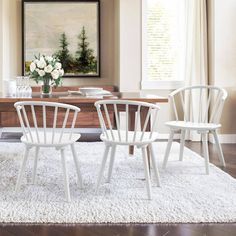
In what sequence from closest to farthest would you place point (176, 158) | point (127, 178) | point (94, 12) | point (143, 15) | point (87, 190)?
1. point (87, 190)
2. point (127, 178)
3. point (176, 158)
4. point (143, 15)
5. point (94, 12)

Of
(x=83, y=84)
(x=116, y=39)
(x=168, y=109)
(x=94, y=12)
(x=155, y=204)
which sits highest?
(x=94, y=12)

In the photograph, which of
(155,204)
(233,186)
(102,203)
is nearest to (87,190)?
(102,203)

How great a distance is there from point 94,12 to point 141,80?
139 cm

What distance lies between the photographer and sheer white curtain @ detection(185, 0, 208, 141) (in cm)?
560

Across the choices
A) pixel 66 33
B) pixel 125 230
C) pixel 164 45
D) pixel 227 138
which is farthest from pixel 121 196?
pixel 66 33

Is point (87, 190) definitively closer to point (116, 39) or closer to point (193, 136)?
point (193, 136)

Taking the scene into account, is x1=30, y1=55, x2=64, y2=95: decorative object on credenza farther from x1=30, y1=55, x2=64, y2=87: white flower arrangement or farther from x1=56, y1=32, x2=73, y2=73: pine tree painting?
x1=56, y1=32, x2=73, y2=73: pine tree painting

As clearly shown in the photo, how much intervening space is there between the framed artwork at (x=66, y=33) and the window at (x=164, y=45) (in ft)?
2.88

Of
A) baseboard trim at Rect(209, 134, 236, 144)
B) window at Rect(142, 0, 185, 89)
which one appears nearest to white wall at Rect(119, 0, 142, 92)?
window at Rect(142, 0, 185, 89)

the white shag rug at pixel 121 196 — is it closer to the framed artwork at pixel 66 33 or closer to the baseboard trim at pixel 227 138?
the baseboard trim at pixel 227 138

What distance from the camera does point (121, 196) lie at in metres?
2.87

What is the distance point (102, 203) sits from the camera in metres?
2.70

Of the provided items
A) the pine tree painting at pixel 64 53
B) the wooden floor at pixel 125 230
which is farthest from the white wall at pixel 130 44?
the wooden floor at pixel 125 230

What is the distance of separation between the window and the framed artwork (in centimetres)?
88
